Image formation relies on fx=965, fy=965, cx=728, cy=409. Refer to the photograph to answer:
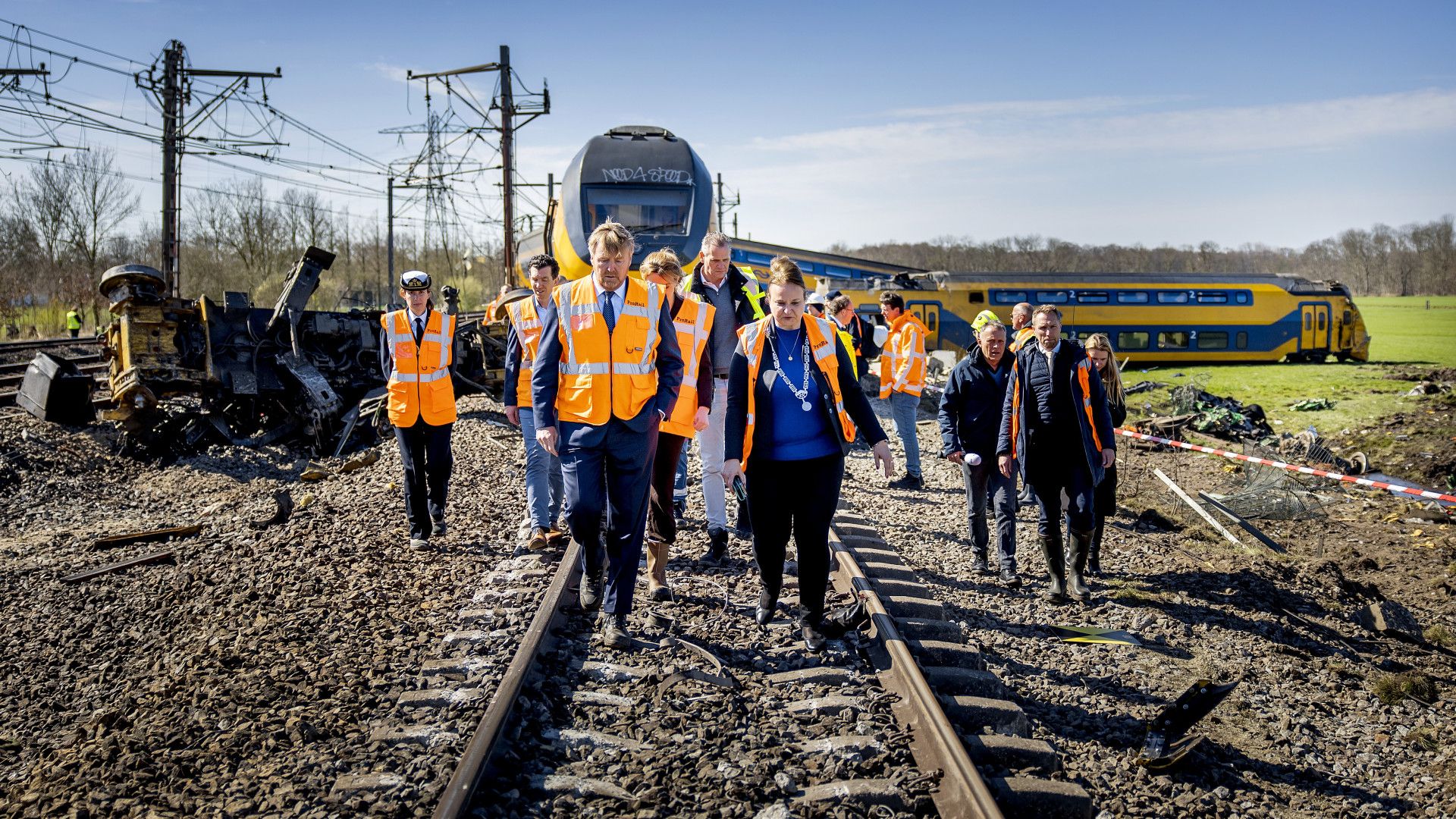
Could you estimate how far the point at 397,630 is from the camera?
4.99 metres

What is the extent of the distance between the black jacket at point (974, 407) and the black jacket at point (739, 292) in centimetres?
155

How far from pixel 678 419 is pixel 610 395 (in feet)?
2.61

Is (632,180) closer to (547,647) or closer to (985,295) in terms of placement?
(547,647)

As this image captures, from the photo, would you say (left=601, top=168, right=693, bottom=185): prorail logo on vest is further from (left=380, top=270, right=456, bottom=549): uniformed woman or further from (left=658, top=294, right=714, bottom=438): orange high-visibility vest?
(left=658, top=294, right=714, bottom=438): orange high-visibility vest

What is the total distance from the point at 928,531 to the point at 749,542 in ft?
6.84

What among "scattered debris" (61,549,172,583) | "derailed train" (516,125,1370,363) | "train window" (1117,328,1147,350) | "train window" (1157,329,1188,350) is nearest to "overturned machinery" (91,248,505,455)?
"scattered debris" (61,549,172,583)

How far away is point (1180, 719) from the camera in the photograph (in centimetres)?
412

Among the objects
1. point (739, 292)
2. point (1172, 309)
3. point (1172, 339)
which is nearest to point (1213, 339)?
point (1172, 339)

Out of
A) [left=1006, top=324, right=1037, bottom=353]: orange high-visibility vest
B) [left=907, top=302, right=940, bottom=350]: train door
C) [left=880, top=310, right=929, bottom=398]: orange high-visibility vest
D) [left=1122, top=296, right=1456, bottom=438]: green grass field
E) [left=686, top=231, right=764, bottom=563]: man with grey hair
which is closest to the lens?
[left=686, top=231, right=764, bottom=563]: man with grey hair

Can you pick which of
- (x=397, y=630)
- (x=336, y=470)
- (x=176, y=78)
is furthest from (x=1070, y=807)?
(x=176, y=78)

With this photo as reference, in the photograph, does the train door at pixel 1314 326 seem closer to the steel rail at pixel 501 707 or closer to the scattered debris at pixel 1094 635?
the scattered debris at pixel 1094 635

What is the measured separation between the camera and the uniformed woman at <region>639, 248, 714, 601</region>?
5.11m

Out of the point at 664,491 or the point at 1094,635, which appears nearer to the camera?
the point at 664,491

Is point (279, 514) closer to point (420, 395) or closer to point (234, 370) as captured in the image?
point (420, 395)
